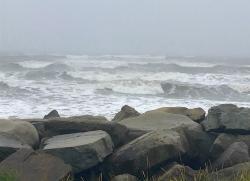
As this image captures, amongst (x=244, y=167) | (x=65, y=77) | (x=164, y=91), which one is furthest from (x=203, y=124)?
(x=65, y=77)

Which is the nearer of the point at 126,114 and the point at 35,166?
the point at 35,166

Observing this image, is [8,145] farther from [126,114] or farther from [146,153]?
[126,114]

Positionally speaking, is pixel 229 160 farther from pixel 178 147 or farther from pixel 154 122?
pixel 154 122

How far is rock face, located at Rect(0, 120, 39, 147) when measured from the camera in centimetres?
535

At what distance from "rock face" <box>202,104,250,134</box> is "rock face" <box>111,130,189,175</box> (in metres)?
0.86

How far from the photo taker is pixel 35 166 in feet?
14.3

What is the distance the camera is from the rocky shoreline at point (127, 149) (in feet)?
14.6

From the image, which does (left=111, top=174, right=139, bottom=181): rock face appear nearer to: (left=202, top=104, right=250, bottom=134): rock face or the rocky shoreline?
the rocky shoreline

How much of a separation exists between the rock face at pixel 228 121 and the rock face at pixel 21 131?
224 cm

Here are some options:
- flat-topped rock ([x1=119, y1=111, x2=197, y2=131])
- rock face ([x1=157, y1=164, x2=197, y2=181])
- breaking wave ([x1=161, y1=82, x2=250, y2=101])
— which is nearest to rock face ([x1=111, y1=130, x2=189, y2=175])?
rock face ([x1=157, y1=164, x2=197, y2=181])

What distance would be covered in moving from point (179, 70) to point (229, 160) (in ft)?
91.5

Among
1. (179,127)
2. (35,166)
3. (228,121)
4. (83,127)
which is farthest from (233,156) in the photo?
(35,166)

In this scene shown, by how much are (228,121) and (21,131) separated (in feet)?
8.72

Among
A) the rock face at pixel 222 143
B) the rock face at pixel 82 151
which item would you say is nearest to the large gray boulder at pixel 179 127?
the rock face at pixel 222 143
